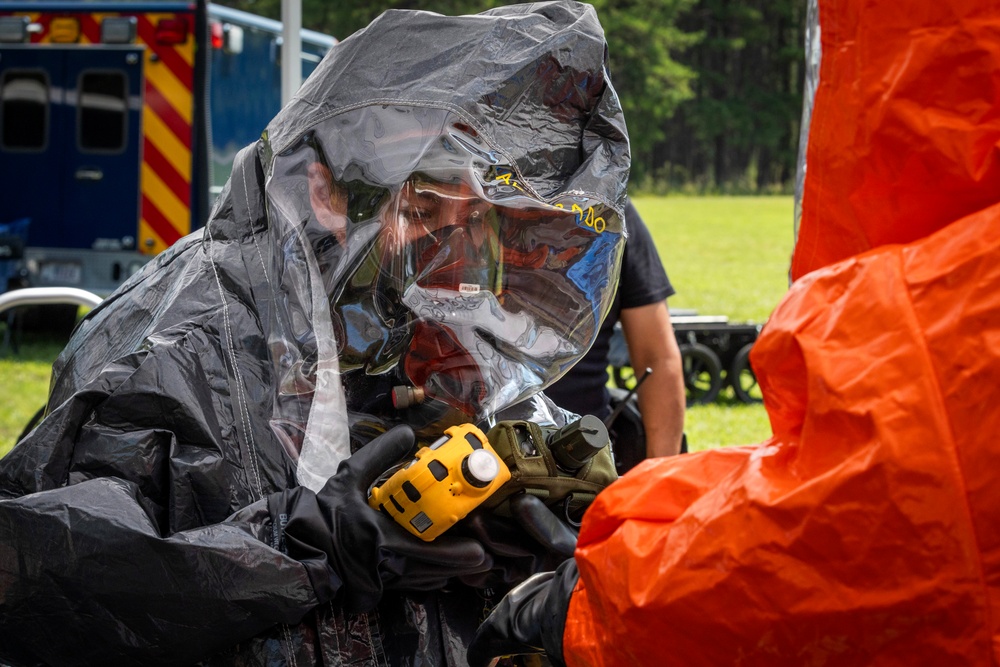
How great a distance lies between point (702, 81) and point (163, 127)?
31.4m

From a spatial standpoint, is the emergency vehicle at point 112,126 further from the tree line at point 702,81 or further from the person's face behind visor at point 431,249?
the tree line at point 702,81

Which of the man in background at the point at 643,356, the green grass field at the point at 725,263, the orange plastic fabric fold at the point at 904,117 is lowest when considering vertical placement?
the green grass field at the point at 725,263

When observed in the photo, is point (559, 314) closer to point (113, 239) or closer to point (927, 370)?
point (927, 370)

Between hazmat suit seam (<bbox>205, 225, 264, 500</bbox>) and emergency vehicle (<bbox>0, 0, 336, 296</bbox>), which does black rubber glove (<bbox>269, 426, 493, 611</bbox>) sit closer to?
hazmat suit seam (<bbox>205, 225, 264, 500</bbox>)

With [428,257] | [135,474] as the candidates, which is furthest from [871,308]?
[135,474]

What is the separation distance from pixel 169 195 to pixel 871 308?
793 centimetres

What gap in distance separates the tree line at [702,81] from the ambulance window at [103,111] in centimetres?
1891

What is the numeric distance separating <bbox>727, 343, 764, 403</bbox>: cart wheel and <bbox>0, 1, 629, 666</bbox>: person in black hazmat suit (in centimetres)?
552

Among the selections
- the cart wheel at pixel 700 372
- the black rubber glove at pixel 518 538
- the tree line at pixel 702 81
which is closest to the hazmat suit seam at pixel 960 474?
the black rubber glove at pixel 518 538

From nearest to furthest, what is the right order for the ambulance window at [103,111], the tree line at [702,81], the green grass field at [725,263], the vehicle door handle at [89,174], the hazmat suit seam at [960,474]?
1. the hazmat suit seam at [960,474]
2. the green grass field at [725,263]
3. the ambulance window at [103,111]
4. the vehicle door handle at [89,174]
5. the tree line at [702,81]

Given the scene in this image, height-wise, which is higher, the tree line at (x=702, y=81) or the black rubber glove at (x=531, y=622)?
Result: the tree line at (x=702, y=81)

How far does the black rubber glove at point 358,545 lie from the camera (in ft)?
5.64

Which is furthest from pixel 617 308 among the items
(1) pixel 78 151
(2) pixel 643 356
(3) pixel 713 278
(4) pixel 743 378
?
(3) pixel 713 278

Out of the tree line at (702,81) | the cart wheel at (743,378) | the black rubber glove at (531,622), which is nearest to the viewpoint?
the black rubber glove at (531,622)
